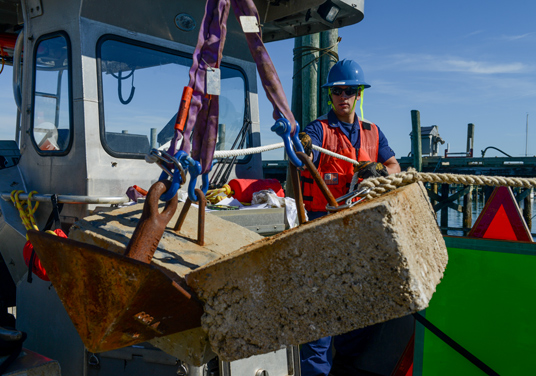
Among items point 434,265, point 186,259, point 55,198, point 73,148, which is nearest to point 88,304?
point 186,259

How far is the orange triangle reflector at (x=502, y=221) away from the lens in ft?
8.09

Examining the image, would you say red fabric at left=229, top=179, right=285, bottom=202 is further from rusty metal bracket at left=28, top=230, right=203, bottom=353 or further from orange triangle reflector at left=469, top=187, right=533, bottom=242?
rusty metal bracket at left=28, top=230, right=203, bottom=353

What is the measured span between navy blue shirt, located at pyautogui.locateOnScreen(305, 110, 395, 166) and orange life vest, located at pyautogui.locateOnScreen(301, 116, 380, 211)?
0.09 ft

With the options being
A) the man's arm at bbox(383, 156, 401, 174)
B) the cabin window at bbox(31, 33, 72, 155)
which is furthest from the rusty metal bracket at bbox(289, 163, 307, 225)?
the man's arm at bbox(383, 156, 401, 174)

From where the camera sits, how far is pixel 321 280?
129 cm

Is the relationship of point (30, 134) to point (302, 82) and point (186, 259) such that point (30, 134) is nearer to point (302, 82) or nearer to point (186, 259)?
point (186, 259)

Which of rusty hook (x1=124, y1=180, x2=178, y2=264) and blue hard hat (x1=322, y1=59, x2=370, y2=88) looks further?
blue hard hat (x1=322, y1=59, x2=370, y2=88)

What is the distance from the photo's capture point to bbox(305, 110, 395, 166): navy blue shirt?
11.5 ft

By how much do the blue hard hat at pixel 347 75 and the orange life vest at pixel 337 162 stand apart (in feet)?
0.94

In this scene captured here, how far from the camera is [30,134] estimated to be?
125 inches

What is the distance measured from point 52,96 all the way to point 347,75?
208 cm

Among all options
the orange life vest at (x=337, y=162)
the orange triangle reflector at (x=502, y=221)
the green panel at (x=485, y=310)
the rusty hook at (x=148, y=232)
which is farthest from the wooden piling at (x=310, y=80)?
the rusty hook at (x=148, y=232)

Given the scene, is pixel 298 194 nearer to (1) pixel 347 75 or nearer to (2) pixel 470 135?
(1) pixel 347 75

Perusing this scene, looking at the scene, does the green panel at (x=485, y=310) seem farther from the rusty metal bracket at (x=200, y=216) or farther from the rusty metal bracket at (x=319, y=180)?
the rusty metal bracket at (x=200, y=216)
